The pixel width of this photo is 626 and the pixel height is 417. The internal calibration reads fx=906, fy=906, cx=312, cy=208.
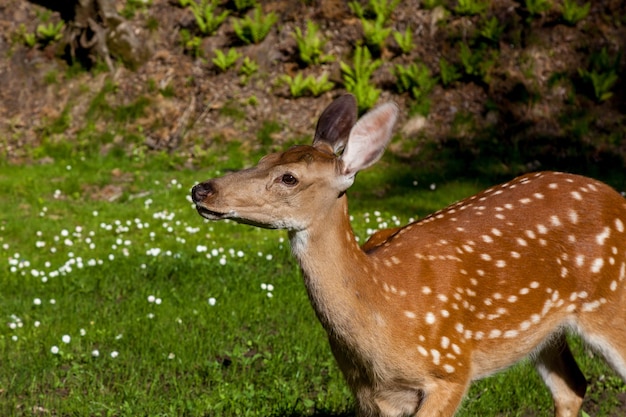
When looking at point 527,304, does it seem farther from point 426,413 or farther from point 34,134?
point 34,134

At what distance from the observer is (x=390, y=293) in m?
4.75

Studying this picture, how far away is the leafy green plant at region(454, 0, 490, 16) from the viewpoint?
1471cm

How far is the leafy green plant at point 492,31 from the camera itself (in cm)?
1428

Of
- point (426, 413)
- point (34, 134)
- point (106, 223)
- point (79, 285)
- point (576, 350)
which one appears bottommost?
point (34, 134)

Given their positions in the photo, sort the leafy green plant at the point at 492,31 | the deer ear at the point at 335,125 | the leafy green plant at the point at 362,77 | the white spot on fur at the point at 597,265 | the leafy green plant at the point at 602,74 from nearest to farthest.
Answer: the deer ear at the point at 335,125, the white spot on fur at the point at 597,265, the leafy green plant at the point at 602,74, the leafy green plant at the point at 362,77, the leafy green plant at the point at 492,31

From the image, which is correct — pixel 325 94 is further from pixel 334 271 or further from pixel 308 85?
pixel 334 271

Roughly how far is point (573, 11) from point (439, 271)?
10.5 meters

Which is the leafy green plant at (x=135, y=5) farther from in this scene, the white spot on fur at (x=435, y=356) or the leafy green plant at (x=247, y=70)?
the white spot on fur at (x=435, y=356)

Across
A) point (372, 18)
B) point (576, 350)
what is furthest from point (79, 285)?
point (372, 18)

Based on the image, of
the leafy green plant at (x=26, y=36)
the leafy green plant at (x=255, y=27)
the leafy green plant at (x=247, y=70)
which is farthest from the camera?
the leafy green plant at (x=26, y=36)

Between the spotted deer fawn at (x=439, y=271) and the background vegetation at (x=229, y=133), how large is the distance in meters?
1.94

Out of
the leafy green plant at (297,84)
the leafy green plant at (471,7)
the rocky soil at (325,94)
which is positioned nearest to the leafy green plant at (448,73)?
the rocky soil at (325,94)

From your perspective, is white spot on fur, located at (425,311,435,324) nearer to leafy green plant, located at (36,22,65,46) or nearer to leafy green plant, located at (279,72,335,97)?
leafy green plant, located at (279,72,335,97)

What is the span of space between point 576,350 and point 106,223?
6146mm
